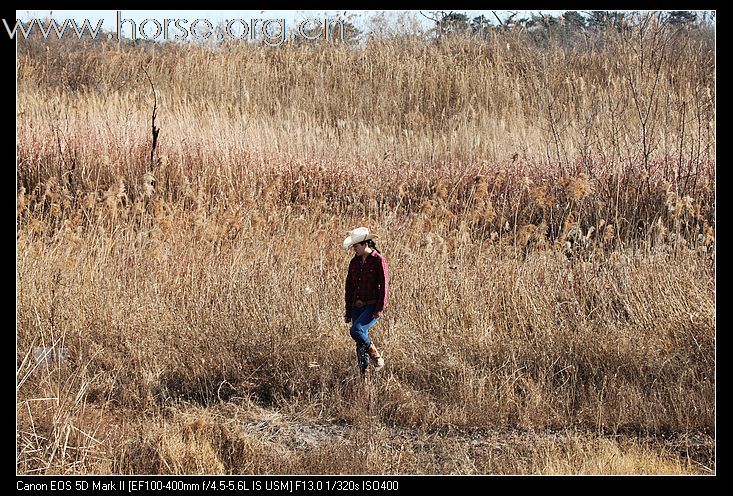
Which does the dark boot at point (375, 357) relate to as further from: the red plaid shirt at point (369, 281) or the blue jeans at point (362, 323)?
the red plaid shirt at point (369, 281)

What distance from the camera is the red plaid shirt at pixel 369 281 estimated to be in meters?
4.20

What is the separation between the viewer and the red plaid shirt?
4.20 metres

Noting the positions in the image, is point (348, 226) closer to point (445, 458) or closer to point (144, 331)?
point (144, 331)

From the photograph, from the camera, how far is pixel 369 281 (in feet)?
13.9

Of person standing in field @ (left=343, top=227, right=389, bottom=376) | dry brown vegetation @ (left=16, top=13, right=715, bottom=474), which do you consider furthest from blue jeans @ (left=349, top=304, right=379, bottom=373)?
dry brown vegetation @ (left=16, top=13, right=715, bottom=474)

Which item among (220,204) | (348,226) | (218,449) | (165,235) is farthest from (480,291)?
(220,204)

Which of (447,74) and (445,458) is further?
(447,74)

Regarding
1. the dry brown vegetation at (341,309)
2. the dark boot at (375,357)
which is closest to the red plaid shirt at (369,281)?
the dark boot at (375,357)

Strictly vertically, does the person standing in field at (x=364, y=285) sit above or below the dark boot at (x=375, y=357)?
above

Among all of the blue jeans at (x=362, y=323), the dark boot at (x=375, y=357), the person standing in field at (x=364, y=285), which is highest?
the person standing in field at (x=364, y=285)

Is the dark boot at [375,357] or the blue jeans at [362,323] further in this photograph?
the dark boot at [375,357]

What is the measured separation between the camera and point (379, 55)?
11875 mm

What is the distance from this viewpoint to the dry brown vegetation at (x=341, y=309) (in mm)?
4273

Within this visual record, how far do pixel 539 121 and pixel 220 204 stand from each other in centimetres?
460
